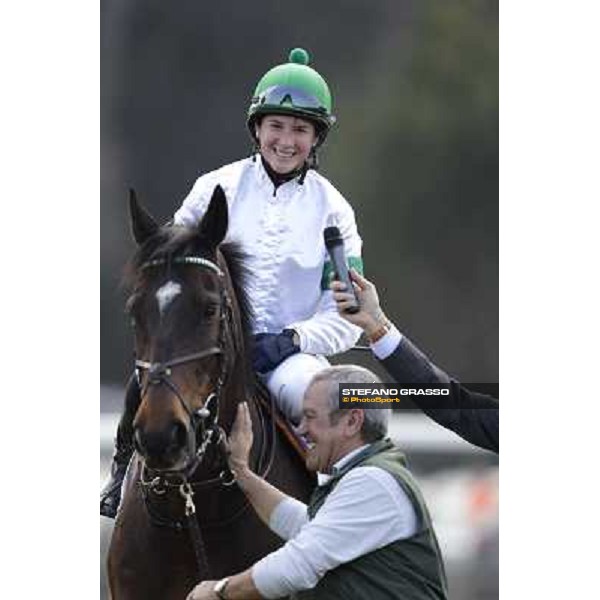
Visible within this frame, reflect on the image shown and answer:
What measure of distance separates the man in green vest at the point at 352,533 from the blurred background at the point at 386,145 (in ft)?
3.00

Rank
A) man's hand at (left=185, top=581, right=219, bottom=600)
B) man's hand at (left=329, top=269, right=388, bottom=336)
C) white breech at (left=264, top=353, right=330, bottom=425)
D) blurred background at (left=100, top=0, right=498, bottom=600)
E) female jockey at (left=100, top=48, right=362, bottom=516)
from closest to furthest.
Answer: man's hand at (left=185, top=581, right=219, bottom=600) < white breech at (left=264, top=353, right=330, bottom=425) < female jockey at (left=100, top=48, right=362, bottom=516) < man's hand at (left=329, top=269, right=388, bottom=336) < blurred background at (left=100, top=0, right=498, bottom=600)

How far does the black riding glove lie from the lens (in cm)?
427

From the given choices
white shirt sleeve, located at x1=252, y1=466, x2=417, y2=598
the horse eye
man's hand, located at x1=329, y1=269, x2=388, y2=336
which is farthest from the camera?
man's hand, located at x1=329, y1=269, x2=388, y2=336

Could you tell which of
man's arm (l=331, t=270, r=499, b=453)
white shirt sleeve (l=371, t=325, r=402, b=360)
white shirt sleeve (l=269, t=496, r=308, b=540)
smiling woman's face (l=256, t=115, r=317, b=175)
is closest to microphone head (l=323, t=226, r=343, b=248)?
man's arm (l=331, t=270, r=499, b=453)

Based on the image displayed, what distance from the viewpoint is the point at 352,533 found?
→ 3434 mm

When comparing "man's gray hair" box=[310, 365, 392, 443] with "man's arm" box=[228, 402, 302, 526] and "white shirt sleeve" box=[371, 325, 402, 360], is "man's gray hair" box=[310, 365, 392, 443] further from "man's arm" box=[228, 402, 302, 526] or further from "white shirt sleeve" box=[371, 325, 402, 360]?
"white shirt sleeve" box=[371, 325, 402, 360]

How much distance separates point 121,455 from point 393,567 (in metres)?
1.26

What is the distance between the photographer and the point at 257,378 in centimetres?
425

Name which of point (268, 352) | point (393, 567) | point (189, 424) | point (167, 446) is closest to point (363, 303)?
point (268, 352)

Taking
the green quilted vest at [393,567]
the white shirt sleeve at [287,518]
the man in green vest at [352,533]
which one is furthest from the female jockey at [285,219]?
the green quilted vest at [393,567]

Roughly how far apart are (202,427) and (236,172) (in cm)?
105

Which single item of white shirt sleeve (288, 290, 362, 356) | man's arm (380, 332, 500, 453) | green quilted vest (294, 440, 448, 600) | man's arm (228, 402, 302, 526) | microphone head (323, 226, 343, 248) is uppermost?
microphone head (323, 226, 343, 248)

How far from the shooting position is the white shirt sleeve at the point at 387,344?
4.55 m

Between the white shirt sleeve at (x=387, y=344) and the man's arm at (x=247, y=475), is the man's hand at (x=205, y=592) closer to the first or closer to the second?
the man's arm at (x=247, y=475)
